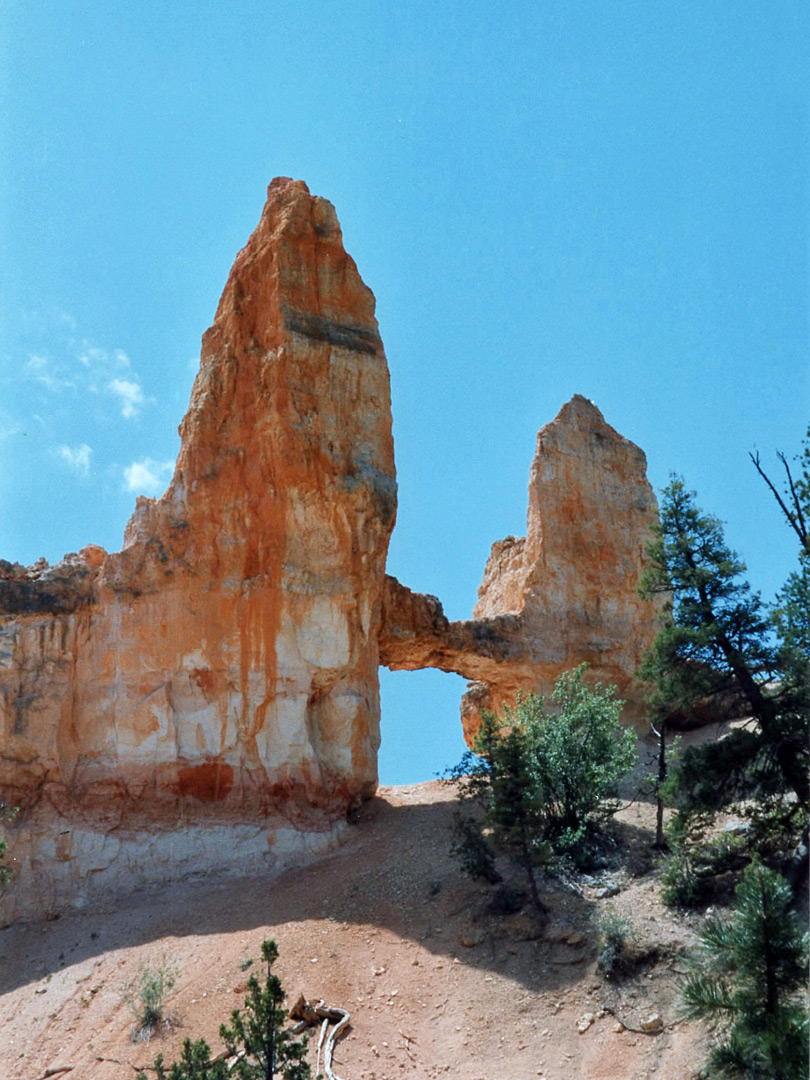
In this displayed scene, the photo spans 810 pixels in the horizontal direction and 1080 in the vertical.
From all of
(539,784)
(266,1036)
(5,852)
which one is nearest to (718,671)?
(539,784)

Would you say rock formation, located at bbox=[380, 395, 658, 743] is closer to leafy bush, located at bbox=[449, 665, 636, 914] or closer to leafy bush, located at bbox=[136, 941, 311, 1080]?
leafy bush, located at bbox=[449, 665, 636, 914]

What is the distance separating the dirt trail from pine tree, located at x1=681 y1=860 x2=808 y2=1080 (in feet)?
4.79

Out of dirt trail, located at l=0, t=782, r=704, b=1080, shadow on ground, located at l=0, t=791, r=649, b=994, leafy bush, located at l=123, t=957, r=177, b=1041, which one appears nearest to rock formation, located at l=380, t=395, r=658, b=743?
shadow on ground, located at l=0, t=791, r=649, b=994

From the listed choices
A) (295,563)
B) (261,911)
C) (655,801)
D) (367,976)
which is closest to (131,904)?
(261,911)

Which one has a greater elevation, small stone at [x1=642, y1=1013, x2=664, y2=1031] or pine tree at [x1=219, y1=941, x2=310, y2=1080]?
pine tree at [x1=219, y1=941, x2=310, y2=1080]

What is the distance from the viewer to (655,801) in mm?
24047

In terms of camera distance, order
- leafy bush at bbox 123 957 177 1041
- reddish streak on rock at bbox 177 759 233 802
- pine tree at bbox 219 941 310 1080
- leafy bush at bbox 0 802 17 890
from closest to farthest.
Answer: pine tree at bbox 219 941 310 1080 → leafy bush at bbox 123 957 177 1041 → leafy bush at bbox 0 802 17 890 → reddish streak on rock at bbox 177 759 233 802

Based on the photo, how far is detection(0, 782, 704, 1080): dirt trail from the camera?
1488cm

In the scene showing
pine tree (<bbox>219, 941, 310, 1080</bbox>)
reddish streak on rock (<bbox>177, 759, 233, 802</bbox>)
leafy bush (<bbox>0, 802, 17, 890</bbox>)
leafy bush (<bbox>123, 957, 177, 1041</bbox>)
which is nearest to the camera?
pine tree (<bbox>219, 941, 310, 1080</bbox>)

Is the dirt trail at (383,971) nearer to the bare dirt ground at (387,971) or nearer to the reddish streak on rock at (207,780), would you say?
the bare dirt ground at (387,971)

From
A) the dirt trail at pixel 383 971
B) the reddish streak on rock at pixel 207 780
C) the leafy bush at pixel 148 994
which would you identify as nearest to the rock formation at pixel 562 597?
the reddish streak on rock at pixel 207 780

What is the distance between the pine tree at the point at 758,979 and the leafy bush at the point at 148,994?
8.16 m

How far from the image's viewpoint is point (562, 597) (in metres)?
29.7

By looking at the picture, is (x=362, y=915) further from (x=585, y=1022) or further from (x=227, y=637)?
(x=227, y=637)
